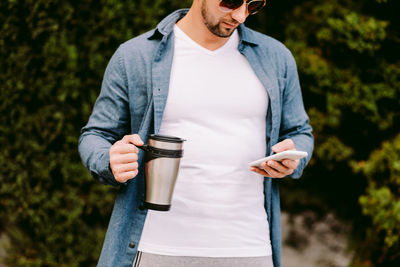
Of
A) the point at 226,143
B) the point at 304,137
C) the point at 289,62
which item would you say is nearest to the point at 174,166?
the point at 226,143

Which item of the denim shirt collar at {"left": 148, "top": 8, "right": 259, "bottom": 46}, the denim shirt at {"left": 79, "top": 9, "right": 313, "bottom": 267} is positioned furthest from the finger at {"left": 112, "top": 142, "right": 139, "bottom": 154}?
the denim shirt collar at {"left": 148, "top": 8, "right": 259, "bottom": 46}

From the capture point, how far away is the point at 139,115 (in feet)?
6.86

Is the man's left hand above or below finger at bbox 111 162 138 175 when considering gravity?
below

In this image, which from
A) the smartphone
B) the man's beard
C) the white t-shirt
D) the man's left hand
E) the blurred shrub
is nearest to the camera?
the smartphone

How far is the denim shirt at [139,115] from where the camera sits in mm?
2023

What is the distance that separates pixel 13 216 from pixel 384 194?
2.86 m

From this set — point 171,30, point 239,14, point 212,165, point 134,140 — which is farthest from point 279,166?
point 171,30

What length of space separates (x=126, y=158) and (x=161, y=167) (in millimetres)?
135

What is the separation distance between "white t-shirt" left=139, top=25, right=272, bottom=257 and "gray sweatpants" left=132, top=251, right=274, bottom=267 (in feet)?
0.07

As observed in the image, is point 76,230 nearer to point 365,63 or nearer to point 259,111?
point 259,111

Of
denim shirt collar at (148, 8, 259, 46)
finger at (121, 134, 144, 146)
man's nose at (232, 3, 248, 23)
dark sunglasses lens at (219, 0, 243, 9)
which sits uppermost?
dark sunglasses lens at (219, 0, 243, 9)

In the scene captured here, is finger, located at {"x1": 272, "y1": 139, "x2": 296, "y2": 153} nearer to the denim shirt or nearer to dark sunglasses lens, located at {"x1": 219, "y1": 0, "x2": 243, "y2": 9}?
the denim shirt

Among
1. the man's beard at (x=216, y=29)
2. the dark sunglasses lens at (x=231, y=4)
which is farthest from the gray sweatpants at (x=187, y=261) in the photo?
the dark sunglasses lens at (x=231, y=4)

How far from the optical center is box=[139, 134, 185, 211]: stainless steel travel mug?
65.6 inches
